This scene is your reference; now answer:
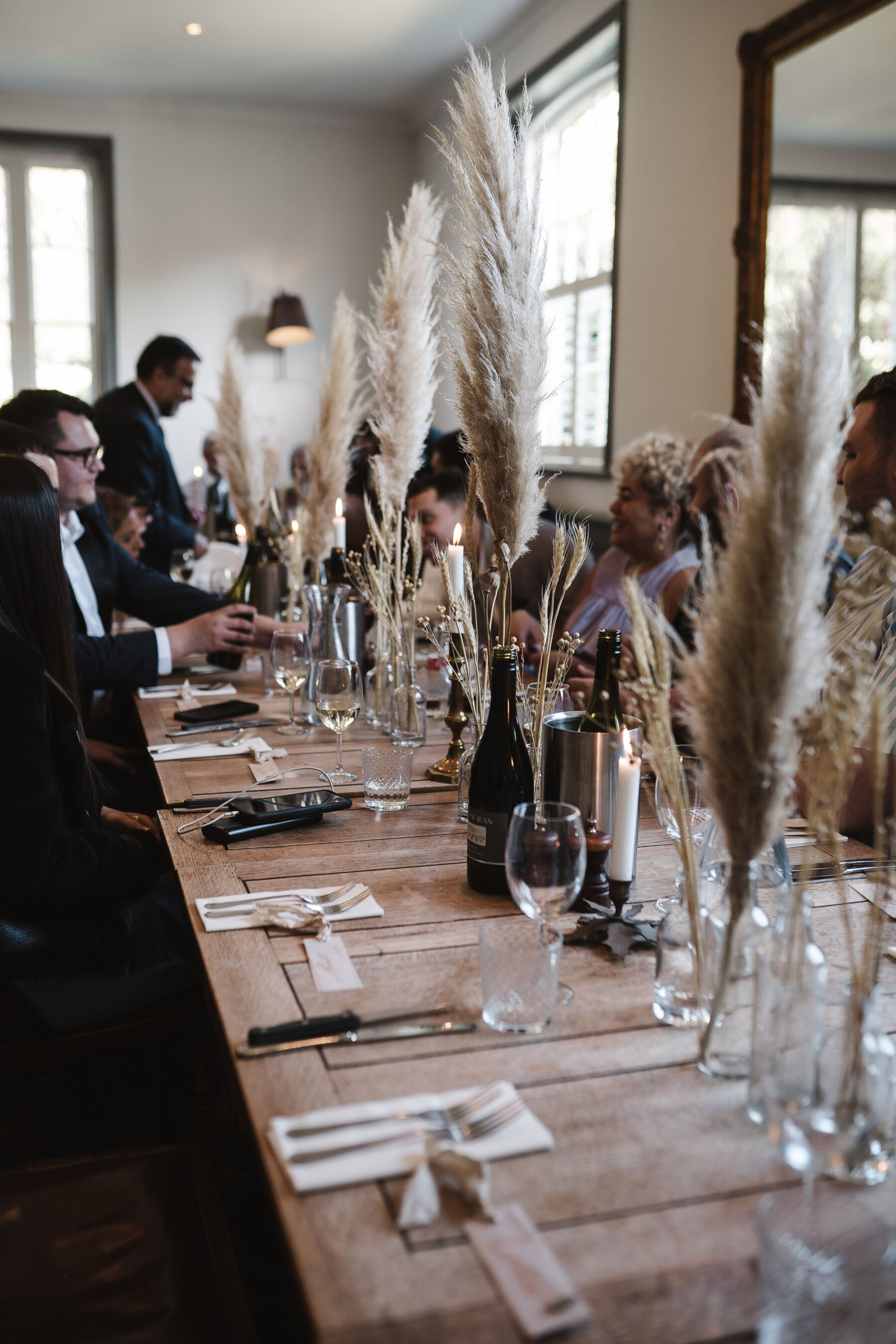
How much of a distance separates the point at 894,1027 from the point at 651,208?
14.3ft

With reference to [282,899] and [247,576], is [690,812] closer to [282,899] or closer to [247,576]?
[282,899]

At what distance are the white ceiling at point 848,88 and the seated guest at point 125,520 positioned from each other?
2.62m

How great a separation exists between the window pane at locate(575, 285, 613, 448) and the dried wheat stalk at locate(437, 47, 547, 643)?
12.5 feet

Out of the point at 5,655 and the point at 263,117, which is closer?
the point at 5,655

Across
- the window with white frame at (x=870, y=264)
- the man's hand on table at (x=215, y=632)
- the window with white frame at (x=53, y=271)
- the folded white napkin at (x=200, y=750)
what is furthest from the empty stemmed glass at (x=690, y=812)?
the window with white frame at (x=53, y=271)

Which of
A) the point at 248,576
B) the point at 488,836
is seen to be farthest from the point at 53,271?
the point at 488,836

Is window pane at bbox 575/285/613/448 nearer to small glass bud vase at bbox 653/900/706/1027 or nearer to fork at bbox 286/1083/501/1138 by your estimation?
small glass bud vase at bbox 653/900/706/1027

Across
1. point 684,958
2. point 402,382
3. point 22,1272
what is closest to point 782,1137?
point 684,958

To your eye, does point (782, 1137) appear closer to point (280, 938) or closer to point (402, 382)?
point (280, 938)

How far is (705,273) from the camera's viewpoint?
432cm

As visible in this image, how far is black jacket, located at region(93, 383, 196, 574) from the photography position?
5.59 meters

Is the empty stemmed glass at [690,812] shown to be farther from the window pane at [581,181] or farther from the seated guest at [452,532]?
the window pane at [581,181]

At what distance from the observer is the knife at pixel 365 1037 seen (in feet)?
3.18

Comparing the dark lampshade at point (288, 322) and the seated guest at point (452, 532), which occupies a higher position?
the dark lampshade at point (288, 322)
